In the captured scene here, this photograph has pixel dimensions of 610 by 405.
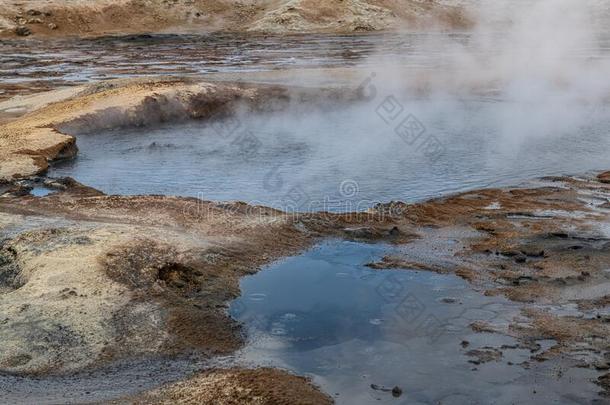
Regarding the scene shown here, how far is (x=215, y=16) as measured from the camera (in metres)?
35.7

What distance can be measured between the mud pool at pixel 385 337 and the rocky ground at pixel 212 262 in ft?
0.47

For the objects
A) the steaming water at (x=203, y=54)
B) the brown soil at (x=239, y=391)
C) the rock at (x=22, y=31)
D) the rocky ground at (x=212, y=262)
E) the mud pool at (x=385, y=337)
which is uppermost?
the rock at (x=22, y=31)

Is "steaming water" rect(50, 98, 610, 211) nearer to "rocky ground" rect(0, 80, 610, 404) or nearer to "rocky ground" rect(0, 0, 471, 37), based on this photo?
"rocky ground" rect(0, 80, 610, 404)

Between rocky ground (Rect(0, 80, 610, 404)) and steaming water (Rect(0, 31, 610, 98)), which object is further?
steaming water (Rect(0, 31, 610, 98))

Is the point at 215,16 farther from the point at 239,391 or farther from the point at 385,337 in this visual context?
the point at 239,391

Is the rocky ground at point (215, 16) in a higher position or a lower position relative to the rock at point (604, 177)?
higher

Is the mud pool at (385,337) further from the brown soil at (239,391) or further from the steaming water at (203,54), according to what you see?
the steaming water at (203,54)

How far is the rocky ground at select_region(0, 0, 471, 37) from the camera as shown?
32.5 m

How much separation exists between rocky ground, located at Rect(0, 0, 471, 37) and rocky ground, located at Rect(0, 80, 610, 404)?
85.8 ft

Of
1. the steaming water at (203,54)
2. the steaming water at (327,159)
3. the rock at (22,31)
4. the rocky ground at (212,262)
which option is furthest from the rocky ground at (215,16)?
the rocky ground at (212,262)

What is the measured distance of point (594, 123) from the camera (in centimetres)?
1044

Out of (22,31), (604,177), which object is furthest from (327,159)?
(22,31)

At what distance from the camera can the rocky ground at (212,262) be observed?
4.19 m

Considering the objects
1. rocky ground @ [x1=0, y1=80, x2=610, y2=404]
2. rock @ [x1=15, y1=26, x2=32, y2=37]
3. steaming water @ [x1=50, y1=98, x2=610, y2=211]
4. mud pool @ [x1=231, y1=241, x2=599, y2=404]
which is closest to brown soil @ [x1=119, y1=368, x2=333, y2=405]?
rocky ground @ [x1=0, y1=80, x2=610, y2=404]
